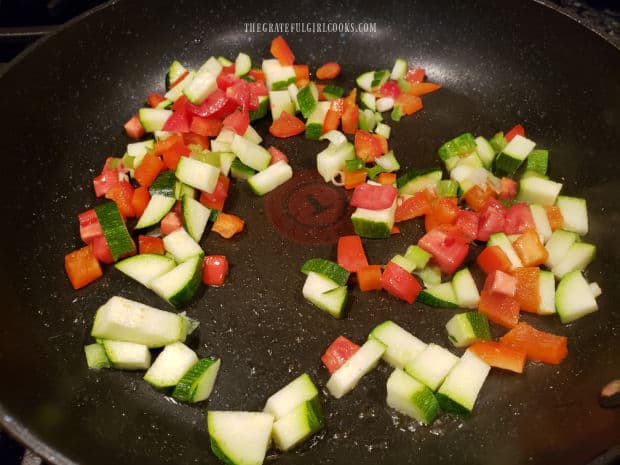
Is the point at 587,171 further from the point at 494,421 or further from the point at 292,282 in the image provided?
the point at 292,282

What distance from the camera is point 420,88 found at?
292 centimetres

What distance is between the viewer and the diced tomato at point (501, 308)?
2.02m

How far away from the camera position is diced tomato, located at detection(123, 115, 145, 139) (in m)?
2.70

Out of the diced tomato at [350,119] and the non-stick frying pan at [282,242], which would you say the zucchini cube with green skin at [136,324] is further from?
the diced tomato at [350,119]

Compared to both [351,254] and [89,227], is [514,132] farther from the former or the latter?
[89,227]

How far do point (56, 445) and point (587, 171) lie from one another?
7.97 feet

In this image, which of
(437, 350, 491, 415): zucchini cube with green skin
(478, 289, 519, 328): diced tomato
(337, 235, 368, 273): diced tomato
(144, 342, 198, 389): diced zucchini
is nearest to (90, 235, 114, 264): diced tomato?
(144, 342, 198, 389): diced zucchini

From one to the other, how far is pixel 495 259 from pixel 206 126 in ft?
5.02

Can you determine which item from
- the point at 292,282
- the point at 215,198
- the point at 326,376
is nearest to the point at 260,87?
the point at 215,198

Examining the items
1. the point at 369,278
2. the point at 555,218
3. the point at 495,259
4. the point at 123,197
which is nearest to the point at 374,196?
the point at 369,278

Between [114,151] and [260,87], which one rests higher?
[260,87]

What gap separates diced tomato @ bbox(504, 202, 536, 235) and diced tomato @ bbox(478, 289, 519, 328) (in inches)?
13.9

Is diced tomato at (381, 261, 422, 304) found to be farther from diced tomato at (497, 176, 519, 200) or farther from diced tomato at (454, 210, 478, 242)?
diced tomato at (497, 176, 519, 200)

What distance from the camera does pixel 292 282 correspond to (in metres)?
2.19
